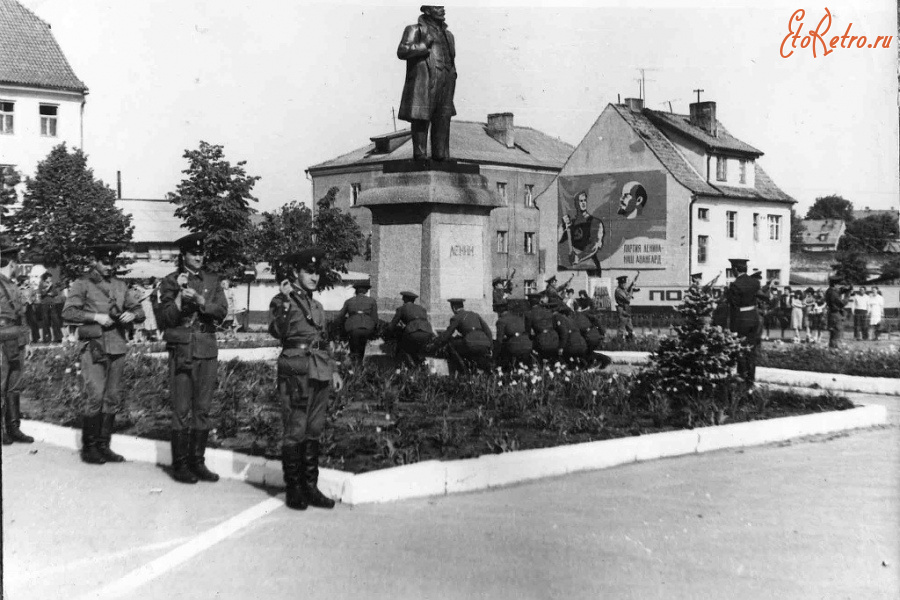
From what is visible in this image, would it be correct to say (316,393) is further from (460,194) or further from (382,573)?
(460,194)

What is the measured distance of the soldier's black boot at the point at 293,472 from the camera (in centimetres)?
718

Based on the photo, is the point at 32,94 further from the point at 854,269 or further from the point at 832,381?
the point at 854,269

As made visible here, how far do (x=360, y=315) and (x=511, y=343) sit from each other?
6.21ft

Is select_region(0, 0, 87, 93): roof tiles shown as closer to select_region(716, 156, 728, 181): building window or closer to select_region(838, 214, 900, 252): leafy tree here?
select_region(838, 214, 900, 252): leafy tree

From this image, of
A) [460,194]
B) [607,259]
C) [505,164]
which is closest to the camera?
[460,194]

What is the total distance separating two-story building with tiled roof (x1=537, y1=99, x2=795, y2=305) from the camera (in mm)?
46312

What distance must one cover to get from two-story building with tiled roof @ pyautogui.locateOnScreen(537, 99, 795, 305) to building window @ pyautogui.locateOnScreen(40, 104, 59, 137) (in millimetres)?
34652

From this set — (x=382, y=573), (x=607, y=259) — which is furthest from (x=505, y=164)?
(x=382, y=573)

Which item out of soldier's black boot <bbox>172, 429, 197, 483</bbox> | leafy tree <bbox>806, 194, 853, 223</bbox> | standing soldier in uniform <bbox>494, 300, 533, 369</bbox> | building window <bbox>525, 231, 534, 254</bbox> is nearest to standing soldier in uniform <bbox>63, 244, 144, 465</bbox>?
soldier's black boot <bbox>172, 429, 197, 483</bbox>

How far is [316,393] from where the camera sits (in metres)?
7.42

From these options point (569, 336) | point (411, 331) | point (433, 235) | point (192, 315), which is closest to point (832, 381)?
point (569, 336)

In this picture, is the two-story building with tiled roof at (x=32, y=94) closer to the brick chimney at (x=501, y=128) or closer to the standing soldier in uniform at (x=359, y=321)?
the standing soldier in uniform at (x=359, y=321)

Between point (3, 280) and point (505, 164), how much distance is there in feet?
149

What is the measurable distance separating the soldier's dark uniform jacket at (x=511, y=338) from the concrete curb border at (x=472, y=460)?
3.65 metres
